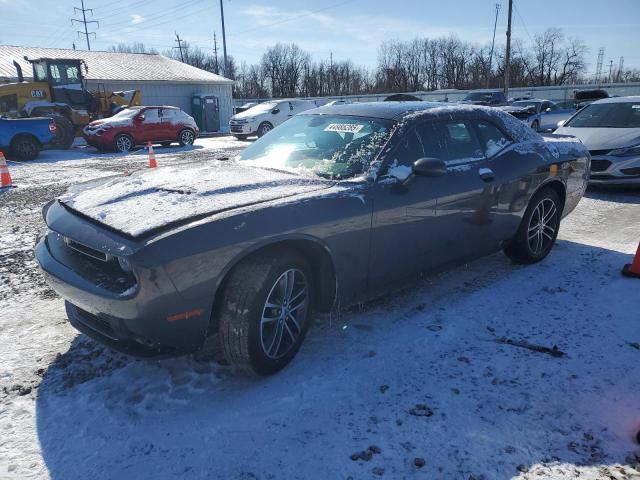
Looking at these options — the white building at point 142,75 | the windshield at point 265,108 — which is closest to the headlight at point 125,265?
the windshield at point 265,108

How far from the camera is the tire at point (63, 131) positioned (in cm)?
1634

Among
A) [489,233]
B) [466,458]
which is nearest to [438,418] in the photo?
[466,458]

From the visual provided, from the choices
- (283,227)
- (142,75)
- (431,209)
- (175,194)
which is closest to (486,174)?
(431,209)

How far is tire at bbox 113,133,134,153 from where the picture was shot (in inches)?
634

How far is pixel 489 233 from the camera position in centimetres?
412

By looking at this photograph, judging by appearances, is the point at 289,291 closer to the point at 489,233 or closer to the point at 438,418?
the point at 438,418

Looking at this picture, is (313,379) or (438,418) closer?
(438,418)

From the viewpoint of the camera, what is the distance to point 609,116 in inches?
356

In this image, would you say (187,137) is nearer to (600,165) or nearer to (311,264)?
(600,165)

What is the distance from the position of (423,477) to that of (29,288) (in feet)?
12.3

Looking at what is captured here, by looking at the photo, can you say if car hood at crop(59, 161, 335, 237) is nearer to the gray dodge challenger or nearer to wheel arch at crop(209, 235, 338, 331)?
the gray dodge challenger

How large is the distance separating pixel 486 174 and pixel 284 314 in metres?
2.19

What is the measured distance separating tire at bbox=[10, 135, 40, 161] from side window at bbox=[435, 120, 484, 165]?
13384 mm

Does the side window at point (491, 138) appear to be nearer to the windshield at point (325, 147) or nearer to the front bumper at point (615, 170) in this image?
the windshield at point (325, 147)
